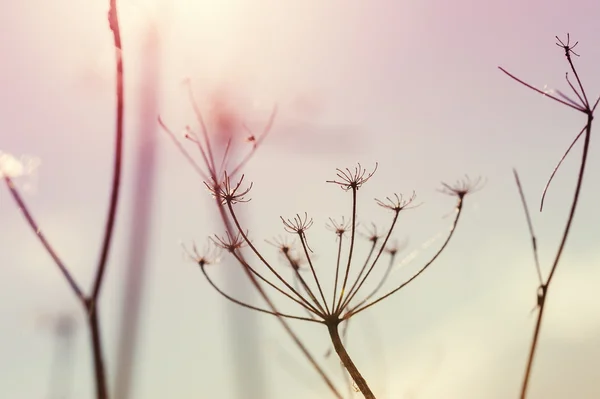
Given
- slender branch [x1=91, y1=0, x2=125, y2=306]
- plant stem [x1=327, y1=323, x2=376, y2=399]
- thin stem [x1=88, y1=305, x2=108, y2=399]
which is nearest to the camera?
thin stem [x1=88, y1=305, x2=108, y2=399]

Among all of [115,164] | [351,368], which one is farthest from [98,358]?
[351,368]

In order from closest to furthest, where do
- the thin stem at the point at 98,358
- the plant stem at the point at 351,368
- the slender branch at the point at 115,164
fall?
the thin stem at the point at 98,358 < the slender branch at the point at 115,164 < the plant stem at the point at 351,368

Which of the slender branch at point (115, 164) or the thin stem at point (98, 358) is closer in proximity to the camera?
the thin stem at point (98, 358)

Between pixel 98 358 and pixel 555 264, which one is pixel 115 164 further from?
pixel 555 264

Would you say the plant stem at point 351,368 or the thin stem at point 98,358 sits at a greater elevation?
the plant stem at point 351,368

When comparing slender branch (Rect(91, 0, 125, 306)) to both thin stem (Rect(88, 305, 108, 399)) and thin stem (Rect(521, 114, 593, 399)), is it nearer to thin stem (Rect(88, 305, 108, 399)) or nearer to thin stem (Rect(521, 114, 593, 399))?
thin stem (Rect(88, 305, 108, 399))

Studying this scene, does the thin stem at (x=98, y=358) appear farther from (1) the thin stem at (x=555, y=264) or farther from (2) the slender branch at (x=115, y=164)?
(1) the thin stem at (x=555, y=264)

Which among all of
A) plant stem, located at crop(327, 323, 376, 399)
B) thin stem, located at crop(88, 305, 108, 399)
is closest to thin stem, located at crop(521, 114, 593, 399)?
plant stem, located at crop(327, 323, 376, 399)

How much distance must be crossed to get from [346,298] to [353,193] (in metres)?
0.68

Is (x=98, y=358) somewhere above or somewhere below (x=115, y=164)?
below

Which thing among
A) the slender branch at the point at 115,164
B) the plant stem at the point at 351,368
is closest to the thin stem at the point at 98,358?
the slender branch at the point at 115,164

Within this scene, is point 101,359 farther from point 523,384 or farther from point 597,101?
point 597,101

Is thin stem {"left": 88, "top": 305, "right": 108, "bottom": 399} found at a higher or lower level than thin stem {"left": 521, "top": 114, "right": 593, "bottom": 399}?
lower

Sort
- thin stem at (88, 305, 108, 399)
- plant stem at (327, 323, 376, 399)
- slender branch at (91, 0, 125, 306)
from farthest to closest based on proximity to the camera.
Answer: plant stem at (327, 323, 376, 399) → slender branch at (91, 0, 125, 306) → thin stem at (88, 305, 108, 399)
